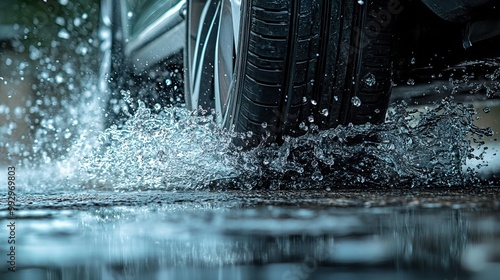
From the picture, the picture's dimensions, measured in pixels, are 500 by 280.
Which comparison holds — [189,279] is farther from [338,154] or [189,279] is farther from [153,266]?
[338,154]

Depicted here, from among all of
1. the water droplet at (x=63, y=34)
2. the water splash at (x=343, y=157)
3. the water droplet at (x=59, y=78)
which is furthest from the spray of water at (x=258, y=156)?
the water droplet at (x=63, y=34)

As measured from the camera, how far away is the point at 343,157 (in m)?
1.81

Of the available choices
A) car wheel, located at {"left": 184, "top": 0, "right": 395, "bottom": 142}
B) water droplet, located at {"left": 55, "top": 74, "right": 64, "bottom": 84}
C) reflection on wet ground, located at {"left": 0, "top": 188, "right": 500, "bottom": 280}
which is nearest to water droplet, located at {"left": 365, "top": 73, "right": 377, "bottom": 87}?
car wheel, located at {"left": 184, "top": 0, "right": 395, "bottom": 142}

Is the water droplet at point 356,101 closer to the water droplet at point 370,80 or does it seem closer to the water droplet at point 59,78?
the water droplet at point 370,80

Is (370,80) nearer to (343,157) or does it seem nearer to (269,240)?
(343,157)

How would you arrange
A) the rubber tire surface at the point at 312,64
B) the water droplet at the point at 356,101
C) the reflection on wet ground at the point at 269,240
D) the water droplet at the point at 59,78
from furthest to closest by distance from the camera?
the water droplet at the point at 59,78
the water droplet at the point at 356,101
the rubber tire surface at the point at 312,64
the reflection on wet ground at the point at 269,240

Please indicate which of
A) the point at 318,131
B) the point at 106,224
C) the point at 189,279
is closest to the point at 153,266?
the point at 189,279

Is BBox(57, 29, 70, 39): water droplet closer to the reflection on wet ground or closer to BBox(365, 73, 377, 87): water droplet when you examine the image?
BBox(365, 73, 377, 87): water droplet

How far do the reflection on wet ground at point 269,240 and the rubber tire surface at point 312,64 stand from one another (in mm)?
453

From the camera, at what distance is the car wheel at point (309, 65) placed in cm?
160

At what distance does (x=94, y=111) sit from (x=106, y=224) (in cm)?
208

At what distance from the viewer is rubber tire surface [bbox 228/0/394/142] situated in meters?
1.60

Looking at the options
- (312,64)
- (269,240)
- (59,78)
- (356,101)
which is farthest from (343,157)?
(59,78)

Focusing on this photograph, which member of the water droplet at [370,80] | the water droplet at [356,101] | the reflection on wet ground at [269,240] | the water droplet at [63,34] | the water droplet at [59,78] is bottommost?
the reflection on wet ground at [269,240]
